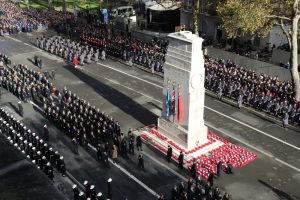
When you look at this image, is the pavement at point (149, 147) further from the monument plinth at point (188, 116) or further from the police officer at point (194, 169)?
the monument plinth at point (188, 116)

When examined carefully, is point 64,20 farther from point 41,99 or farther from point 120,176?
point 120,176

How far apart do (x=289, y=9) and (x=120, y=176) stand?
18.4m

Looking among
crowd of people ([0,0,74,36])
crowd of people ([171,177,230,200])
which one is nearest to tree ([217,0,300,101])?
crowd of people ([171,177,230,200])

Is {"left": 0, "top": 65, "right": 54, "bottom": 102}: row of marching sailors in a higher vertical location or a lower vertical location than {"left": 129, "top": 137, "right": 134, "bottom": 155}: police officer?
higher

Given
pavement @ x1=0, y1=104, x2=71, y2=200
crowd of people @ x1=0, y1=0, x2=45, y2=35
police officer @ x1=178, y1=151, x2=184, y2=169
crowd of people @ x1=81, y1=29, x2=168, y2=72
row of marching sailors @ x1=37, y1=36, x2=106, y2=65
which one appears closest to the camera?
pavement @ x1=0, y1=104, x2=71, y2=200

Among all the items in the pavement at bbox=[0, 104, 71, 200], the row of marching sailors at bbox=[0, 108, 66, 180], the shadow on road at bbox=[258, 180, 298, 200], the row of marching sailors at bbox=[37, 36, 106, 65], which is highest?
the row of marching sailors at bbox=[37, 36, 106, 65]

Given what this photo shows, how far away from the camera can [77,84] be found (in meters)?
33.6

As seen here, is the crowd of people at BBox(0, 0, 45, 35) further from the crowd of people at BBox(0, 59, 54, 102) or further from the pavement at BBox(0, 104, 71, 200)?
the pavement at BBox(0, 104, 71, 200)

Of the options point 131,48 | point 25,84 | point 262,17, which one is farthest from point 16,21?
point 262,17

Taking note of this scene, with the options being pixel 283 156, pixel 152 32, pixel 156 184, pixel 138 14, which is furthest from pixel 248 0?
pixel 138 14

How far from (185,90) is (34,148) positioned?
339 inches

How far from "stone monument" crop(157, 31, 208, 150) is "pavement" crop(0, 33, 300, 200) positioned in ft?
6.78

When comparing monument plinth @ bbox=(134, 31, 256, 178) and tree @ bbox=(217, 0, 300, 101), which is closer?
monument plinth @ bbox=(134, 31, 256, 178)

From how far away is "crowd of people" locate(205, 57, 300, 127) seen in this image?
2703cm
